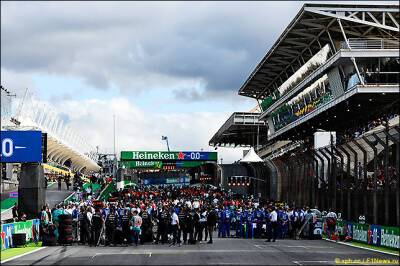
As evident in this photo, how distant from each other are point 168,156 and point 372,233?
130 feet

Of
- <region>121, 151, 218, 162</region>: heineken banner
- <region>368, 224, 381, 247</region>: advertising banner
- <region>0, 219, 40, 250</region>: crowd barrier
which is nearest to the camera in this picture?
<region>0, 219, 40, 250</region>: crowd barrier

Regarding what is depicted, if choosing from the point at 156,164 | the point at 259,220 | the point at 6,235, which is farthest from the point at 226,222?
the point at 156,164

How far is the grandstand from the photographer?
30609mm

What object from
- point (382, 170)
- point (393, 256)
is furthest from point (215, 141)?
point (393, 256)

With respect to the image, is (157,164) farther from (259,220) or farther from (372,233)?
(372,233)

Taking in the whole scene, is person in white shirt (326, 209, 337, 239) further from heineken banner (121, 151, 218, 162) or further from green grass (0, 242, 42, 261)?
heineken banner (121, 151, 218, 162)

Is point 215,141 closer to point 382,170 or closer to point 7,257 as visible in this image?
point 382,170

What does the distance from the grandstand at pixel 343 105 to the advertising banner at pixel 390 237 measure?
130 centimetres

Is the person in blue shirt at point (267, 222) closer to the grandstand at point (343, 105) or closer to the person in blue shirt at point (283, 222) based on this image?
the person in blue shirt at point (283, 222)

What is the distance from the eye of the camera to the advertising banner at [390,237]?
2387 centimetres

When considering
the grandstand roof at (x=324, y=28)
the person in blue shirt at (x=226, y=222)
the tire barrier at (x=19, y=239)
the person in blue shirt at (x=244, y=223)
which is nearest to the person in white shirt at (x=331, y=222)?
the person in blue shirt at (x=244, y=223)

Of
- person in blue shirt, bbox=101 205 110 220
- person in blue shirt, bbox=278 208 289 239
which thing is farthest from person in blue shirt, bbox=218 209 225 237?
person in blue shirt, bbox=101 205 110 220

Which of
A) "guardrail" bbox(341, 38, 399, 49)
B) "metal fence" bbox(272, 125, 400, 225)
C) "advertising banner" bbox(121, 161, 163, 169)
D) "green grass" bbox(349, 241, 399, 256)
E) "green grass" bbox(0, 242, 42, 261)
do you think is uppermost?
"guardrail" bbox(341, 38, 399, 49)

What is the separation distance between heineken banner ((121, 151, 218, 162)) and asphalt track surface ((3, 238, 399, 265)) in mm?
39771
